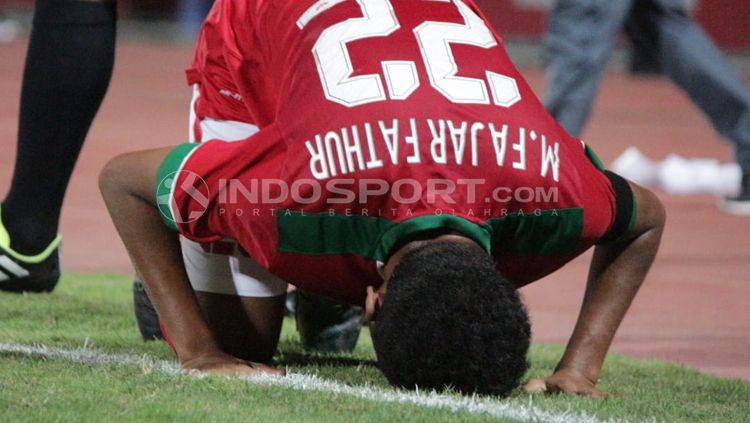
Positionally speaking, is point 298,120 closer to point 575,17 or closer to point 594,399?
point 594,399

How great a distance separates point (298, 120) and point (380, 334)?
20.8 inches

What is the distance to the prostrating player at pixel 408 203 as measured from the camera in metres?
3.10

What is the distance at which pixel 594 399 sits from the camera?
3.44 meters

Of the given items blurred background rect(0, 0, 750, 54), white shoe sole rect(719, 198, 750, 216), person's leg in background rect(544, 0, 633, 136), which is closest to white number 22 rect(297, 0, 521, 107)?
person's leg in background rect(544, 0, 633, 136)

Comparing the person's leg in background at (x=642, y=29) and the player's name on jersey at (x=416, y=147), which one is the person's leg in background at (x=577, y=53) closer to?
the person's leg in background at (x=642, y=29)

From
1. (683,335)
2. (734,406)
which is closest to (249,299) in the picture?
(734,406)

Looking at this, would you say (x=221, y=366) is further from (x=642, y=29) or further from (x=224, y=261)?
(x=642, y=29)

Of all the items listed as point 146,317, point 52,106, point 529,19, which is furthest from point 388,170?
point 529,19

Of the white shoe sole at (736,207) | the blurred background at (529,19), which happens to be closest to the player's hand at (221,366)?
the white shoe sole at (736,207)

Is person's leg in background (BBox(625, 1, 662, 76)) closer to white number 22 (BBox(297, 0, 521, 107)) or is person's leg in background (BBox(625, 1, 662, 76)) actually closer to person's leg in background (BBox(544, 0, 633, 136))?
person's leg in background (BBox(544, 0, 633, 136))

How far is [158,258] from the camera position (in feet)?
11.6

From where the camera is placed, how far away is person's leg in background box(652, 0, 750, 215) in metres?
7.23

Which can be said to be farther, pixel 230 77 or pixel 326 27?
pixel 230 77

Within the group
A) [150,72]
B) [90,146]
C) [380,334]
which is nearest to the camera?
[380,334]
